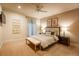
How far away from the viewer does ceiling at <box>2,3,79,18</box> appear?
2.14 metres

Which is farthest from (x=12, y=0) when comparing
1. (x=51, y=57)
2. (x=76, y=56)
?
(x=76, y=56)

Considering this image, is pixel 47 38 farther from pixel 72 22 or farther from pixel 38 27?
pixel 72 22

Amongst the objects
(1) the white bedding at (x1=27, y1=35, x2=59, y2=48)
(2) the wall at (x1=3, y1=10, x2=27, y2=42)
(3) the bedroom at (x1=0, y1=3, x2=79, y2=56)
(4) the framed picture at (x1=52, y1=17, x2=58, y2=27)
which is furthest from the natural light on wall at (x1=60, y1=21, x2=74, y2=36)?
(2) the wall at (x1=3, y1=10, x2=27, y2=42)

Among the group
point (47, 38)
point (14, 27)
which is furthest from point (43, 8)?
point (14, 27)

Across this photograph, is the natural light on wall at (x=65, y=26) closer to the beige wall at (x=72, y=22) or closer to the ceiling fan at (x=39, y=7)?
the beige wall at (x=72, y=22)

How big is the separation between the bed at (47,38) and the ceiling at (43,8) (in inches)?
17.3

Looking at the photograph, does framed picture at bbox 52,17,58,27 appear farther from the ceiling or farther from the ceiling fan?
the ceiling fan

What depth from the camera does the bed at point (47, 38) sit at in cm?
218

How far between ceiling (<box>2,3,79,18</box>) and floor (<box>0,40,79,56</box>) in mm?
722

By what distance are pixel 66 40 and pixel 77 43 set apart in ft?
0.79

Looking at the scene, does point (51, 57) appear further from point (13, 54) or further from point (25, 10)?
point (25, 10)

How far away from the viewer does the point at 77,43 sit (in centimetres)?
217

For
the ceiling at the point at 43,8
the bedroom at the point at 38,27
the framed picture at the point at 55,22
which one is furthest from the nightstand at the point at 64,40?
the ceiling at the point at 43,8

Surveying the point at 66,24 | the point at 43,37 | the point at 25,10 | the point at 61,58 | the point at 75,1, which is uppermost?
the point at 75,1
